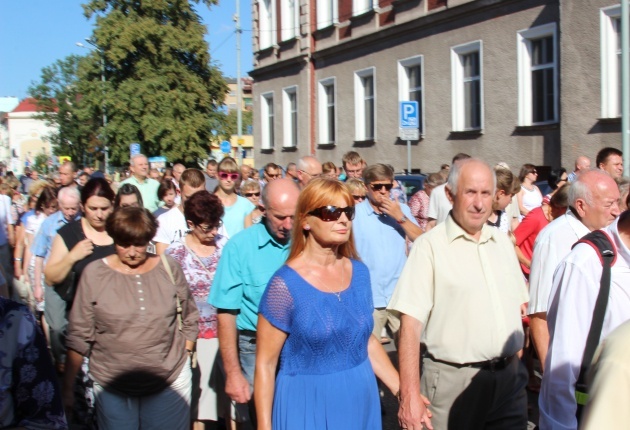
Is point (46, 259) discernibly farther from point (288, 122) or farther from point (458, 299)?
point (288, 122)

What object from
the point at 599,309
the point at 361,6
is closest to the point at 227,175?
the point at 599,309

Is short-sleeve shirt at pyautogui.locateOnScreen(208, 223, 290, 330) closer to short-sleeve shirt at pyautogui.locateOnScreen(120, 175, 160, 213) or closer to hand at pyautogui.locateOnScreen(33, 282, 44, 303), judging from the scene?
hand at pyautogui.locateOnScreen(33, 282, 44, 303)

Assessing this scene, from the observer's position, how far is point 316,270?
3.88 meters

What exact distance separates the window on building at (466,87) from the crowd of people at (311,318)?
655 inches

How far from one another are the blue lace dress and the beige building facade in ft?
49.1

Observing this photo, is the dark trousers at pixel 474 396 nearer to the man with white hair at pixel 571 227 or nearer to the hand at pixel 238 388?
the man with white hair at pixel 571 227

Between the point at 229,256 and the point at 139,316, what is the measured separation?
1.99ft

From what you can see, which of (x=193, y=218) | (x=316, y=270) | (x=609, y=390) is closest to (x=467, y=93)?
(x=193, y=218)

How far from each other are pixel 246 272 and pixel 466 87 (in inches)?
727

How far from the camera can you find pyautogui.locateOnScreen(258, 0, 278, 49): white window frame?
3353cm

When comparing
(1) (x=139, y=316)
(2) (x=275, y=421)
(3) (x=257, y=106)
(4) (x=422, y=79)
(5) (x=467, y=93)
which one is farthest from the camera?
(3) (x=257, y=106)

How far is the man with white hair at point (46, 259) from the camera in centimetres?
624

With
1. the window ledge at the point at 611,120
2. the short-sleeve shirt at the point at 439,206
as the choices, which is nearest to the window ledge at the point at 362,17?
the window ledge at the point at 611,120

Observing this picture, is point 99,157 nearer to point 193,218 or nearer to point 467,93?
point 467,93
